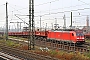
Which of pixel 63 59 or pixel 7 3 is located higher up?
pixel 7 3

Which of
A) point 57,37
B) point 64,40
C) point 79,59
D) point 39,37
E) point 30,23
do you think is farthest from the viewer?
point 39,37

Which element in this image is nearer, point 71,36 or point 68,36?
point 71,36

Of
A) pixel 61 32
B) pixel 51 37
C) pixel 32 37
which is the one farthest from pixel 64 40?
pixel 32 37

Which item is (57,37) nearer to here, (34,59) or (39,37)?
(39,37)

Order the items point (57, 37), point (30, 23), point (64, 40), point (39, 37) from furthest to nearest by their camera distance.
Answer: point (39, 37), point (57, 37), point (64, 40), point (30, 23)

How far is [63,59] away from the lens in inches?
811

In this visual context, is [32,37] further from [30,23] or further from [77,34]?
[77,34]

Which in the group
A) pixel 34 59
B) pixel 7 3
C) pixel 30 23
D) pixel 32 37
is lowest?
pixel 34 59

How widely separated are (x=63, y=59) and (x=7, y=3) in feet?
90.9

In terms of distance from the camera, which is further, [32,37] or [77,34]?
[77,34]

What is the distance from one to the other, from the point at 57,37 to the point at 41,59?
2316 cm

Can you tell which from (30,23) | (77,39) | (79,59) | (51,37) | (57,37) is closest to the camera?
(79,59)

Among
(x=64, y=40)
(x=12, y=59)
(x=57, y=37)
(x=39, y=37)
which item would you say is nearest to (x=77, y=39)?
(x=64, y=40)

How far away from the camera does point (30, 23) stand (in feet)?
92.3
